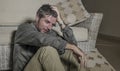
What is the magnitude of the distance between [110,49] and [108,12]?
64cm

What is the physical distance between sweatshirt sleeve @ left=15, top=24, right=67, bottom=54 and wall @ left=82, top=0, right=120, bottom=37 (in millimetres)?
1997

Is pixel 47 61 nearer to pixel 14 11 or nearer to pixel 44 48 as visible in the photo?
pixel 44 48

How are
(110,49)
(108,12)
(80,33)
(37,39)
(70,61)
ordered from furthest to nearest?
1. (108,12)
2. (110,49)
3. (80,33)
4. (70,61)
5. (37,39)

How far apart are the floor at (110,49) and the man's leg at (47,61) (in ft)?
3.84

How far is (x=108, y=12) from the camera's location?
3.43 meters

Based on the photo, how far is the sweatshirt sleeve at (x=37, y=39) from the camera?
150 cm

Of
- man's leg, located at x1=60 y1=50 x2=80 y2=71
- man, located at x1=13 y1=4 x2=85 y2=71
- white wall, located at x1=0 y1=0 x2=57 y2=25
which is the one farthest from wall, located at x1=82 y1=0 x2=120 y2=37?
man's leg, located at x1=60 y1=50 x2=80 y2=71

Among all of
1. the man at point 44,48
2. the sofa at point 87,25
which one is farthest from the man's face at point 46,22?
the sofa at point 87,25

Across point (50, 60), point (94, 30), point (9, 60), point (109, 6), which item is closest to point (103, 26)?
point (109, 6)

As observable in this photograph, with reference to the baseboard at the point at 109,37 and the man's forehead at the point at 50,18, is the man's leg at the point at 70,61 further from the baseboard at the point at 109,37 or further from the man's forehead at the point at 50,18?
the baseboard at the point at 109,37

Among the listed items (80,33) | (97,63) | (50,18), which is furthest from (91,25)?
(50,18)

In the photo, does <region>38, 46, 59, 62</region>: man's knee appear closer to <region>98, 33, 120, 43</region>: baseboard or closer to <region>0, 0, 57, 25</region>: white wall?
<region>0, 0, 57, 25</region>: white wall

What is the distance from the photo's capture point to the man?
4.73ft

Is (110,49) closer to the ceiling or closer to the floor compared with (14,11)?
closer to the floor
